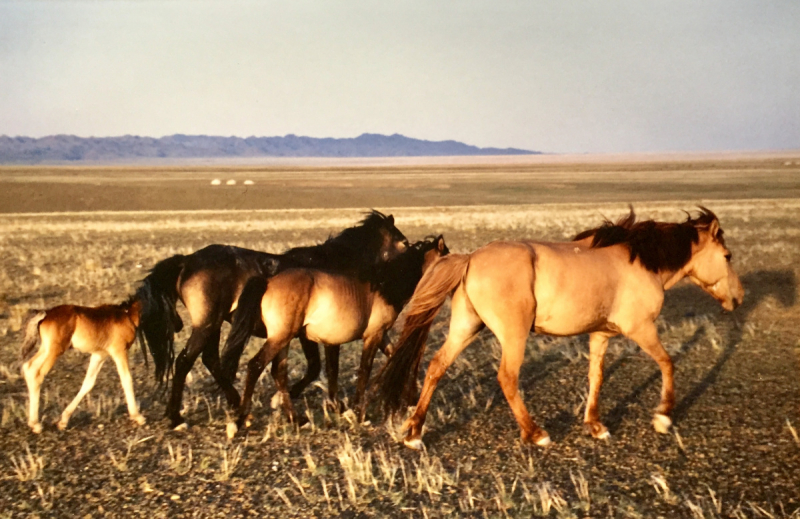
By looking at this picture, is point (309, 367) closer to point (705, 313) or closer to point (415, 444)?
point (415, 444)

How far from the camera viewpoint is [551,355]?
9211 mm

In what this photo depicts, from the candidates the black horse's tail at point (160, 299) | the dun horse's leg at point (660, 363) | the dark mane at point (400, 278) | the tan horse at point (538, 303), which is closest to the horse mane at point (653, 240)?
the tan horse at point (538, 303)

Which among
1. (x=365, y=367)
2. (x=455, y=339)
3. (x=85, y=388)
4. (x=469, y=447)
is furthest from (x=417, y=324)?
(x=85, y=388)

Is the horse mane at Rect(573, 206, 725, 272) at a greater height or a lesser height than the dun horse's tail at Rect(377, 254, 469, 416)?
greater

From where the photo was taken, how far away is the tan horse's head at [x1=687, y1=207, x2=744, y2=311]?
22.6 feet

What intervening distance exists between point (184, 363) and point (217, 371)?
0.33 meters

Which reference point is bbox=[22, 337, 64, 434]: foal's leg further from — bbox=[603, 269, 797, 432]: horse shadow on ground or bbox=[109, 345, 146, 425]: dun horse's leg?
bbox=[603, 269, 797, 432]: horse shadow on ground

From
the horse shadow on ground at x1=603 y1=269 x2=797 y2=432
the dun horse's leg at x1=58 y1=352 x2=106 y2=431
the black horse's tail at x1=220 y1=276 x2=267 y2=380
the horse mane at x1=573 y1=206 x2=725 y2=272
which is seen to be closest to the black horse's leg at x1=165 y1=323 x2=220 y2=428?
the black horse's tail at x1=220 y1=276 x2=267 y2=380

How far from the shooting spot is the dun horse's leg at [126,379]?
663cm

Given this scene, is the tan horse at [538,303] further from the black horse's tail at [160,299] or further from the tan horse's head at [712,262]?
the black horse's tail at [160,299]

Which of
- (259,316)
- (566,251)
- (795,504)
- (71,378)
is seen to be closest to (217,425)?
(259,316)

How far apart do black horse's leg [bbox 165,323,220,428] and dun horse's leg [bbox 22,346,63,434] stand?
1.01 metres

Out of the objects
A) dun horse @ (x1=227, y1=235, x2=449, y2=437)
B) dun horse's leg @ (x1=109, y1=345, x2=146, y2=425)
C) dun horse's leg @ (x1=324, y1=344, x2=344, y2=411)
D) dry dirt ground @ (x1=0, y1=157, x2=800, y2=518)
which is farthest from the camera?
dun horse's leg @ (x1=324, y1=344, x2=344, y2=411)

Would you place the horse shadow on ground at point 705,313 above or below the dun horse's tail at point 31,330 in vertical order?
below
